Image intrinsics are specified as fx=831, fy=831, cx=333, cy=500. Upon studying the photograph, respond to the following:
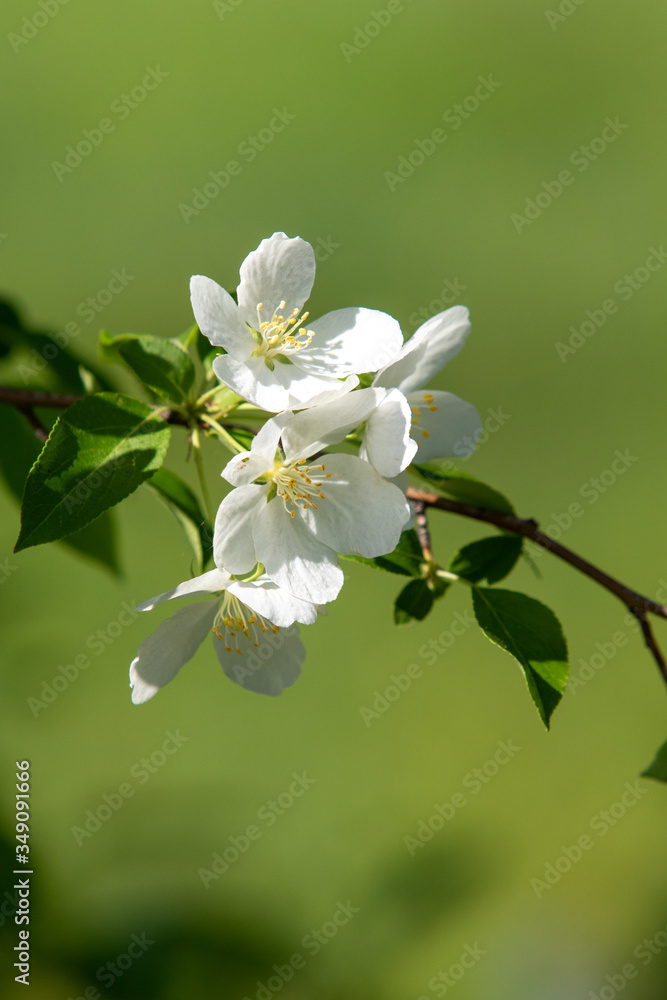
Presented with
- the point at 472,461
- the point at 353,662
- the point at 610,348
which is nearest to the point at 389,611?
the point at 353,662

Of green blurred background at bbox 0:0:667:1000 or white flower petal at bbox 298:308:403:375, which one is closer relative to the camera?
white flower petal at bbox 298:308:403:375

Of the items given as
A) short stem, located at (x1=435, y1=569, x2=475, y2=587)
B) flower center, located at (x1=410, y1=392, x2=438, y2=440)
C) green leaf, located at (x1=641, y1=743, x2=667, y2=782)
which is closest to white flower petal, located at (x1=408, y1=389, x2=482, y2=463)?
flower center, located at (x1=410, y1=392, x2=438, y2=440)

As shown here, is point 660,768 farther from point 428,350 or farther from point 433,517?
point 433,517

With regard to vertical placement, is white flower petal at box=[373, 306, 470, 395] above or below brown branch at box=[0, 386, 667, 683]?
above

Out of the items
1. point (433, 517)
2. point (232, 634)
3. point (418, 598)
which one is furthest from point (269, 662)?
point (433, 517)

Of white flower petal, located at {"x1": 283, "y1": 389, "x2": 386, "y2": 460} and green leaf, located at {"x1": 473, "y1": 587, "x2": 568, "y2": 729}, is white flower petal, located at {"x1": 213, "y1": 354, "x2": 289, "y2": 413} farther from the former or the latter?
green leaf, located at {"x1": 473, "y1": 587, "x2": 568, "y2": 729}

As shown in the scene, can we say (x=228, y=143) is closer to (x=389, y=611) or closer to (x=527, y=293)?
(x=527, y=293)

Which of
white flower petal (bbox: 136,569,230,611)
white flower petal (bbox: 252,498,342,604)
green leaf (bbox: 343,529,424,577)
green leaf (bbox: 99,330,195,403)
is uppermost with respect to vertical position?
green leaf (bbox: 343,529,424,577)

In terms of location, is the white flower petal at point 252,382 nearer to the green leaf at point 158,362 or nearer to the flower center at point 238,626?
the green leaf at point 158,362
